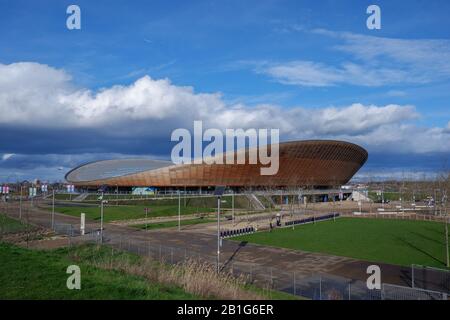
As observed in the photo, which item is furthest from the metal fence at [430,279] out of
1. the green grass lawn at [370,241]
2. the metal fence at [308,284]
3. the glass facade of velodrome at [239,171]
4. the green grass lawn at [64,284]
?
the glass facade of velodrome at [239,171]

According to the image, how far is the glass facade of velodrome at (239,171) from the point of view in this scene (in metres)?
77.6

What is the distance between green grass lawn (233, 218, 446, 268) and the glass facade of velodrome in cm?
4171

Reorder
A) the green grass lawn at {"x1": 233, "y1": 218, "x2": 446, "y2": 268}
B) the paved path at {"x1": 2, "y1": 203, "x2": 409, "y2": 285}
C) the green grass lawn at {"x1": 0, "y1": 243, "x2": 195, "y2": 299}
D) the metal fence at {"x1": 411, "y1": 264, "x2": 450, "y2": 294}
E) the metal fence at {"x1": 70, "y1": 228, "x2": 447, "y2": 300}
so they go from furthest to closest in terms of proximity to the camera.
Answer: the green grass lawn at {"x1": 233, "y1": 218, "x2": 446, "y2": 268} → the paved path at {"x1": 2, "y1": 203, "x2": 409, "y2": 285} → the metal fence at {"x1": 411, "y1": 264, "x2": 450, "y2": 294} → the metal fence at {"x1": 70, "y1": 228, "x2": 447, "y2": 300} → the green grass lawn at {"x1": 0, "y1": 243, "x2": 195, "y2": 299}

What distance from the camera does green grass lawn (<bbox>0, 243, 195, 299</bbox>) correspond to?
10320mm

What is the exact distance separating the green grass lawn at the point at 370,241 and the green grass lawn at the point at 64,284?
47.0 feet

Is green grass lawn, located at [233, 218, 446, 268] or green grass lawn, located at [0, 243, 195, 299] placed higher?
green grass lawn, located at [0, 243, 195, 299]

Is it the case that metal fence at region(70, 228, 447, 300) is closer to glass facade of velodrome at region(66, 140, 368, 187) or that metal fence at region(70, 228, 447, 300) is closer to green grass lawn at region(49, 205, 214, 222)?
green grass lawn at region(49, 205, 214, 222)

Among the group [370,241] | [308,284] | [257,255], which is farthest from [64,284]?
[370,241]

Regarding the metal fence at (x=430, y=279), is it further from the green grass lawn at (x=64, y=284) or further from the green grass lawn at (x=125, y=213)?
the green grass lawn at (x=125, y=213)

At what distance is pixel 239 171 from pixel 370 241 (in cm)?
5175

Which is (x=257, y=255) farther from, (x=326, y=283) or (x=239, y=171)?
(x=239, y=171)

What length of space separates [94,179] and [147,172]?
13.8 metres

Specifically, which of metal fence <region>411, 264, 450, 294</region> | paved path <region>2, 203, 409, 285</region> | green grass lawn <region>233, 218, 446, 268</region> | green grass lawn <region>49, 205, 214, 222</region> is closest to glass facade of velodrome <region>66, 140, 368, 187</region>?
green grass lawn <region>49, 205, 214, 222</region>
